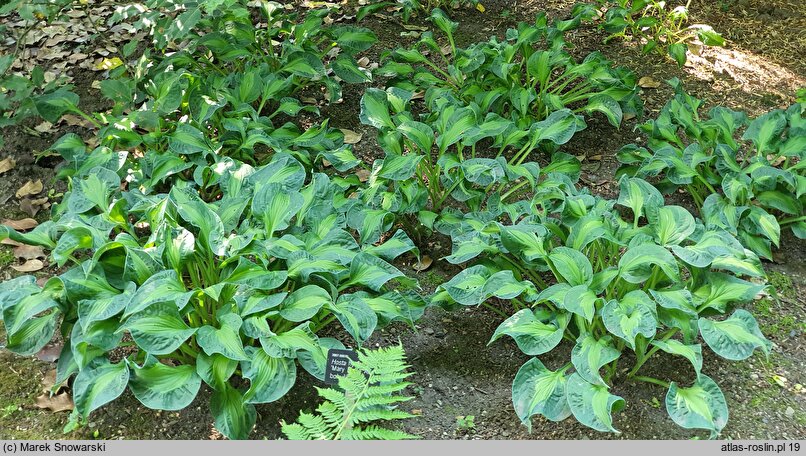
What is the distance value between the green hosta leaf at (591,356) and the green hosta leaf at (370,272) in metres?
0.75

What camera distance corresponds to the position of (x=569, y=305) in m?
2.80

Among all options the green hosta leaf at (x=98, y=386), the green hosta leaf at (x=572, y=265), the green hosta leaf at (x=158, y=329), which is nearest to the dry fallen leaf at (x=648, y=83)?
the green hosta leaf at (x=572, y=265)

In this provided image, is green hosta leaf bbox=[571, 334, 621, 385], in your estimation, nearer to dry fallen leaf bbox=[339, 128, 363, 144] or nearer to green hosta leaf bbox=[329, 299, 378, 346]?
green hosta leaf bbox=[329, 299, 378, 346]

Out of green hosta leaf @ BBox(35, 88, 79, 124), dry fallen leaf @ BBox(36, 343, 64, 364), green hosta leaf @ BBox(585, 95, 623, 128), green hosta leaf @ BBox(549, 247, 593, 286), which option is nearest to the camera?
green hosta leaf @ BBox(549, 247, 593, 286)

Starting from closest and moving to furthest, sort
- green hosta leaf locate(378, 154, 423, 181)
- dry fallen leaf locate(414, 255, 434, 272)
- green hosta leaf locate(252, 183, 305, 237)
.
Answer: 1. green hosta leaf locate(252, 183, 305, 237)
2. green hosta leaf locate(378, 154, 423, 181)
3. dry fallen leaf locate(414, 255, 434, 272)

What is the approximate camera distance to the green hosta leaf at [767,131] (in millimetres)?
3779

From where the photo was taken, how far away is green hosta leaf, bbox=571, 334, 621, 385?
8.90 feet

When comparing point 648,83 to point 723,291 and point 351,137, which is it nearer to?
point 351,137

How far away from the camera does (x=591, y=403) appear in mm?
2637

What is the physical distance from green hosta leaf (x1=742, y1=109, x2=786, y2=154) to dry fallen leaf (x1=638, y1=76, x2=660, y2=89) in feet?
3.00

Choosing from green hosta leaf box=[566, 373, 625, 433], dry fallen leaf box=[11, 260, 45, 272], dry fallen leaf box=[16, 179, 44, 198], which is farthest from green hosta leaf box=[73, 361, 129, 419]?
dry fallen leaf box=[16, 179, 44, 198]

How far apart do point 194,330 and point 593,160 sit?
8.15 ft

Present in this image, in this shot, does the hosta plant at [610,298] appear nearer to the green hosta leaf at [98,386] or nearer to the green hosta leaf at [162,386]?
the green hosta leaf at [162,386]

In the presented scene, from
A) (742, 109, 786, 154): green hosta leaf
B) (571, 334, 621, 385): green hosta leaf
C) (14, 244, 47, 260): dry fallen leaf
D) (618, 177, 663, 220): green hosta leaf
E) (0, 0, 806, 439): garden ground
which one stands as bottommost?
(14, 244, 47, 260): dry fallen leaf
